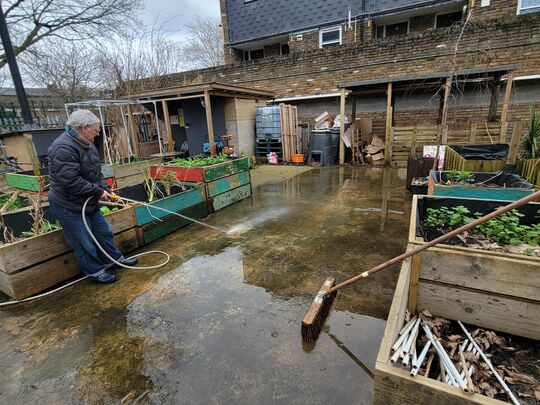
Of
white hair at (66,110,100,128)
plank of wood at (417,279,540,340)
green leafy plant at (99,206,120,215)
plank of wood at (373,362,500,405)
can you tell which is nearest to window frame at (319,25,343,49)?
green leafy plant at (99,206,120,215)

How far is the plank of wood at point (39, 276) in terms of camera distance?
9.05 ft

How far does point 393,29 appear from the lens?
12320 mm

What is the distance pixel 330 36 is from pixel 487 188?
11.2 metres

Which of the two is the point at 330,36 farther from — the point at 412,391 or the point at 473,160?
the point at 412,391

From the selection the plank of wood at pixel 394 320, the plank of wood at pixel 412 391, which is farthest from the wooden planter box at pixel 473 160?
the plank of wood at pixel 412 391

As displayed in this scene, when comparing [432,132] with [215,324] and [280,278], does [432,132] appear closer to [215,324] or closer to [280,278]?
[280,278]

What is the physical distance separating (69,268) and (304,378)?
110 inches

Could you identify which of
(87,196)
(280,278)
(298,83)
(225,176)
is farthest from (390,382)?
(298,83)

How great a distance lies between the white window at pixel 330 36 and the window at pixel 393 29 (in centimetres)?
191

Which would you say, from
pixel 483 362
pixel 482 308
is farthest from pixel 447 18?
pixel 483 362

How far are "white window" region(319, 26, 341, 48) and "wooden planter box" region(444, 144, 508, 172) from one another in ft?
28.1

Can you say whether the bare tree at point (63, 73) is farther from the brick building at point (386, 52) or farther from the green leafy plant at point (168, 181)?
the green leafy plant at point (168, 181)

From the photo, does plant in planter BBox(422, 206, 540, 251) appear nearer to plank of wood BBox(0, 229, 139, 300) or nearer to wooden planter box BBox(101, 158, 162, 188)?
plank of wood BBox(0, 229, 139, 300)

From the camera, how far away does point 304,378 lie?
1.83m
